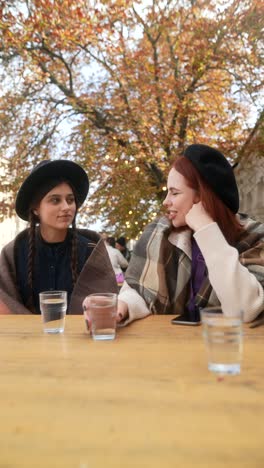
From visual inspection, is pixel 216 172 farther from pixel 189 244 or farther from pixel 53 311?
pixel 53 311

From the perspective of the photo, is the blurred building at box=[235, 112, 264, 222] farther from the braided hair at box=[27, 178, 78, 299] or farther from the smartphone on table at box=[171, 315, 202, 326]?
the smartphone on table at box=[171, 315, 202, 326]

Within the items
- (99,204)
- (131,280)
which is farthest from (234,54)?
(131,280)

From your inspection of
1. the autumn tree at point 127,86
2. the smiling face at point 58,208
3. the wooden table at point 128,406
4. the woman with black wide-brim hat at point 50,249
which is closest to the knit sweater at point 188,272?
the wooden table at point 128,406

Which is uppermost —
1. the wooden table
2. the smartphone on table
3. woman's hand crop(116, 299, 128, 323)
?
woman's hand crop(116, 299, 128, 323)

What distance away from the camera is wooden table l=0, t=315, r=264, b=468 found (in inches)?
21.7

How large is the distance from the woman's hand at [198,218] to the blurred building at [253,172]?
12.3 feet

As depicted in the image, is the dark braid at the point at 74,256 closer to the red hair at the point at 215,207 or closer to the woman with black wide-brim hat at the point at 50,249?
the woman with black wide-brim hat at the point at 50,249

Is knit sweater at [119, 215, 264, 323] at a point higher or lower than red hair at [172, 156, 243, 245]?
lower

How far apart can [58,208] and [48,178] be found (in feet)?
0.57

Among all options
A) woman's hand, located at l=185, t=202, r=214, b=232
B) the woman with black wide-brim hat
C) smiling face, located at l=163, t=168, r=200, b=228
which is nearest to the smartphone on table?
woman's hand, located at l=185, t=202, r=214, b=232

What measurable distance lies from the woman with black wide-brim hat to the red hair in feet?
2.21

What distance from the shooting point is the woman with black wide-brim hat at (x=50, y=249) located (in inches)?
80.0

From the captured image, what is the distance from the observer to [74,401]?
732 millimetres

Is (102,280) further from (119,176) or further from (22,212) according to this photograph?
(119,176)
